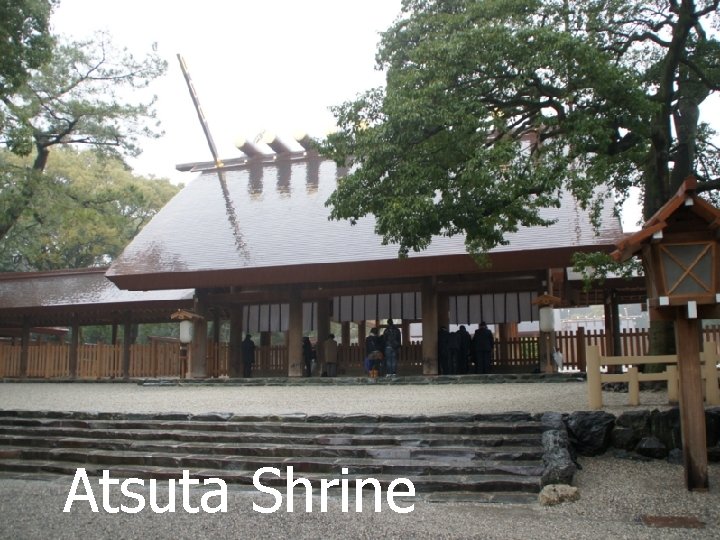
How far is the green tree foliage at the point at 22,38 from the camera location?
1062 cm

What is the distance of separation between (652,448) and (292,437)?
4.11m

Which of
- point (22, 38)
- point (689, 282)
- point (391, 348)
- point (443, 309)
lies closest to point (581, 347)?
point (443, 309)

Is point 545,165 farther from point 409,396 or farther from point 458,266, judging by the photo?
point 458,266

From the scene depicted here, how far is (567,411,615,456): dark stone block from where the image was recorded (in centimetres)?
721

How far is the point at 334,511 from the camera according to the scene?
5.75 m

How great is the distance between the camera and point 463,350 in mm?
15469

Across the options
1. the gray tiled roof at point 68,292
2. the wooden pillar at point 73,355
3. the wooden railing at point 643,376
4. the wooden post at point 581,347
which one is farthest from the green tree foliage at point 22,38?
the wooden post at point 581,347

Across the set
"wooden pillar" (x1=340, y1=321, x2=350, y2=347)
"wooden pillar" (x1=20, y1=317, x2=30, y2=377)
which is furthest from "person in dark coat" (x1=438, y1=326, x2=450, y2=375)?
"wooden pillar" (x1=20, y1=317, x2=30, y2=377)

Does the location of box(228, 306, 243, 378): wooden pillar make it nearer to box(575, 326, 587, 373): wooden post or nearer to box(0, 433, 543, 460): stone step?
box(575, 326, 587, 373): wooden post

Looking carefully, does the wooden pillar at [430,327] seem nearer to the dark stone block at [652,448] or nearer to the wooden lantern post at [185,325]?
the wooden lantern post at [185,325]

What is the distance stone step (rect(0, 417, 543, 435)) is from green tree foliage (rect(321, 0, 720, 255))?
2765 mm

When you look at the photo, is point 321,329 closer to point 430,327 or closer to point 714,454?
point 430,327

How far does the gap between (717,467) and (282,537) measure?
4.58m

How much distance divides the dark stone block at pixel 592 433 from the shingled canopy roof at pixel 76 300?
44.1 feet
